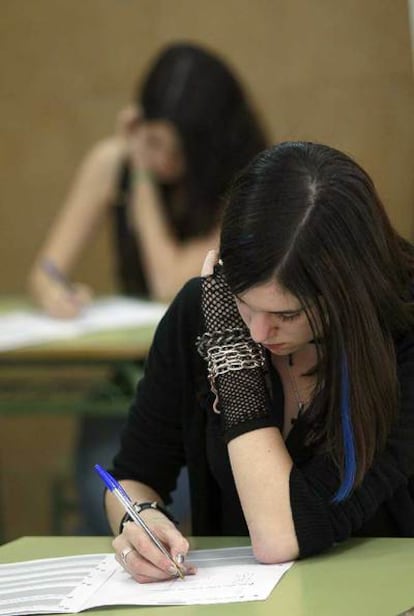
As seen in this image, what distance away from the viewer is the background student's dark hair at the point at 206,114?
3.96m

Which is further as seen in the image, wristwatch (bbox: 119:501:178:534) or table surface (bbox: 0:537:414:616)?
wristwatch (bbox: 119:501:178:534)

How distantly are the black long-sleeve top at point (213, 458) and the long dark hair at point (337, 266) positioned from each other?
0.03 meters

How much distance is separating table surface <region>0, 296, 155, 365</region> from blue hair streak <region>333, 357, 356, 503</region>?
1.58m

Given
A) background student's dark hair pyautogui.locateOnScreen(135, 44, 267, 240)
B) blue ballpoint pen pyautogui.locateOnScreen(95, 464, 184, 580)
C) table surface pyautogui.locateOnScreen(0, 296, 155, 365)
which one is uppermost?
background student's dark hair pyautogui.locateOnScreen(135, 44, 267, 240)

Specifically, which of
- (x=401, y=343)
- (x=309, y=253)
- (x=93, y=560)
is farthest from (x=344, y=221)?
(x=93, y=560)

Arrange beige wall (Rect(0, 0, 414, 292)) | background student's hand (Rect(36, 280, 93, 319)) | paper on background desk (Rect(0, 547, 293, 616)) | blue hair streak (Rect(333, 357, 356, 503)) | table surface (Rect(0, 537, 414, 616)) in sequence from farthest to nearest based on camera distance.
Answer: beige wall (Rect(0, 0, 414, 292)), background student's hand (Rect(36, 280, 93, 319)), blue hair streak (Rect(333, 357, 356, 503)), paper on background desk (Rect(0, 547, 293, 616)), table surface (Rect(0, 537, 414, 616))

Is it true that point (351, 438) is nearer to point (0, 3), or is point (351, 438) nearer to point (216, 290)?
point (216, 290)

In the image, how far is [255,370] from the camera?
196 cm

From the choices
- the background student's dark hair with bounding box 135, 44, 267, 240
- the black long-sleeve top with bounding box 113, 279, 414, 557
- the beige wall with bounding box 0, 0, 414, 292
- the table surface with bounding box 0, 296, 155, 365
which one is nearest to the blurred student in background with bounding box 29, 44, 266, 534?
the background student's dark hair with bounding box 135, 44, 267, 240

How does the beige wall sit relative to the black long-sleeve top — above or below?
above

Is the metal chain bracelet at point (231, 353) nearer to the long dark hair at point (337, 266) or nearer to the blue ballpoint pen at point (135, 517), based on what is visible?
the long dark hair at point (337, 266)

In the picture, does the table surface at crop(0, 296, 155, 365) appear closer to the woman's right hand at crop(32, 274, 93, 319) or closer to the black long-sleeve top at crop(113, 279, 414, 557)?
the woman's right hand at crop(32, 274, 93, 319)

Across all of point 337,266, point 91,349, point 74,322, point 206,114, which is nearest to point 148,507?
point 337,266

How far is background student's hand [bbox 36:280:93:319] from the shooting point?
12.8ft
